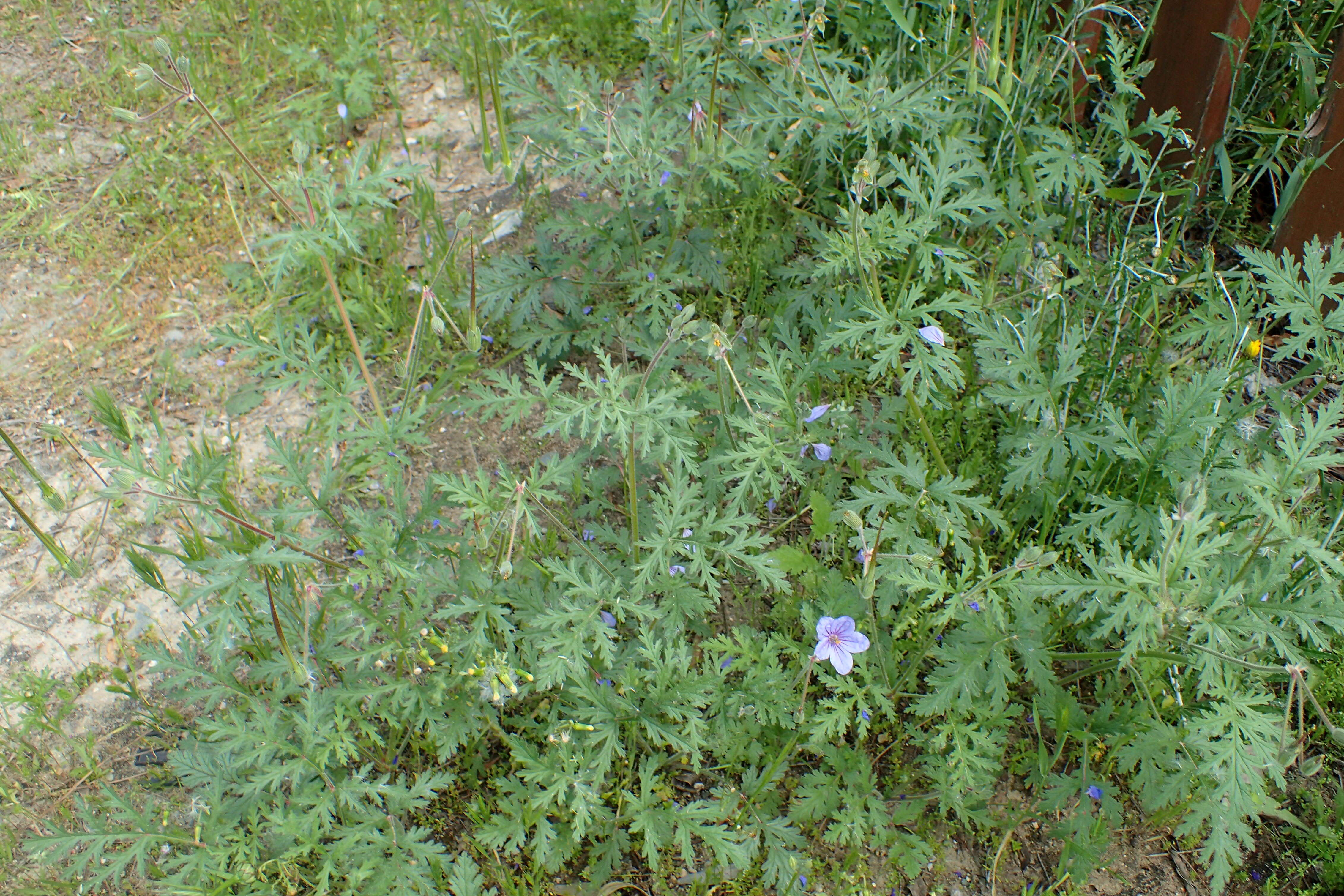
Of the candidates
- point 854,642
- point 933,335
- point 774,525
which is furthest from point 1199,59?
point 854,642

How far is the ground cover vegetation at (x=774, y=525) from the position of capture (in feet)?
6.95

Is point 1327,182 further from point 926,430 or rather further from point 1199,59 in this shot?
point 926,430

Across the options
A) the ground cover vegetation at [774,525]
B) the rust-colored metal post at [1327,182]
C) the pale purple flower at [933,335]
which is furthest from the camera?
the rust-colored metal post at [1327,182]

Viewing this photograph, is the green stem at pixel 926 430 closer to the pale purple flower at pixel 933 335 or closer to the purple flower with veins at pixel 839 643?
the pale purple flower at pixel 933 335

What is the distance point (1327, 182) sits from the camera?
300 centimetres

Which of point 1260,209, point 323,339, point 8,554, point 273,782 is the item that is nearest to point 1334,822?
point 1260,209

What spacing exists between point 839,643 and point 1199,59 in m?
2.51

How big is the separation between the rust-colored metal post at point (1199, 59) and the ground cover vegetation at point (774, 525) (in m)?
0.12

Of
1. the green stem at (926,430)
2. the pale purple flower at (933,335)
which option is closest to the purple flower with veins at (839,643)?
the green stem at (926,430)

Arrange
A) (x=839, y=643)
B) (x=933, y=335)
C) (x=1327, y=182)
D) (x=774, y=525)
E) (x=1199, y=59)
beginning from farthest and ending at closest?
(x=1199, y=59), (x=1327, y=182), (x=774, y=525), (x=933, y=335), (x=839, y=643)

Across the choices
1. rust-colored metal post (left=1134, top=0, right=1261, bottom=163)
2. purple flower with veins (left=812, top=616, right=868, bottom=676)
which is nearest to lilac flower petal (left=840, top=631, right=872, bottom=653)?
purple flower with veins (left=812, top=616, right=868, bottom=676)

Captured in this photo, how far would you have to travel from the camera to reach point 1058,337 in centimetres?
280

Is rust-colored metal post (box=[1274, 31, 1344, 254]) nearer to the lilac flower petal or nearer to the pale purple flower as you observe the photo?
the pale purple flower

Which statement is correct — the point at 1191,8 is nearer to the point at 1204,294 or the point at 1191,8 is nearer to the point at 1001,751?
the point at 1204,294
